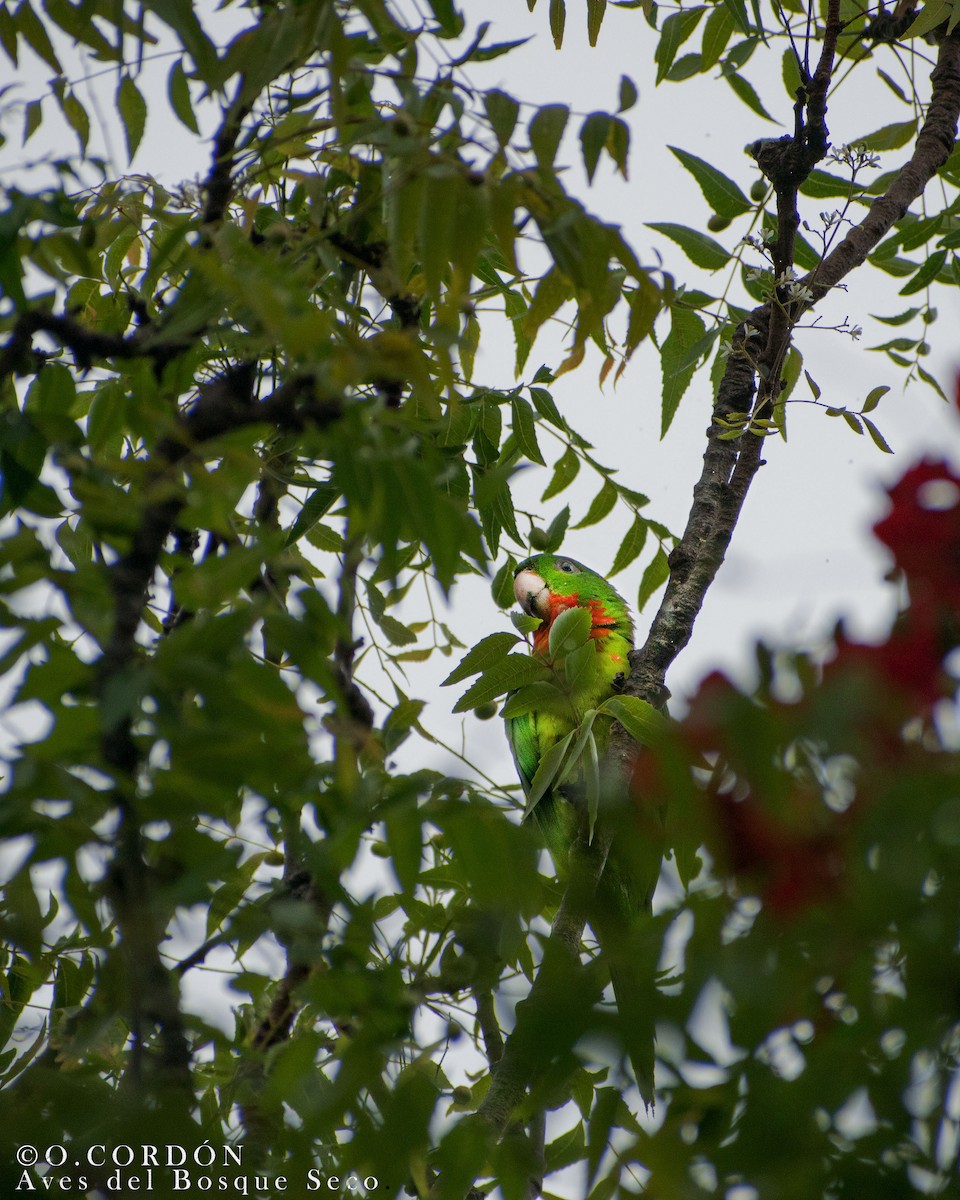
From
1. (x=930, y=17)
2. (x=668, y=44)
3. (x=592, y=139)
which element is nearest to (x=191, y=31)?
(x=592, y=139)

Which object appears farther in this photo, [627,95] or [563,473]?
[563,473]

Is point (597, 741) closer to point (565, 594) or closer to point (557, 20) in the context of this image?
point (557, 20)

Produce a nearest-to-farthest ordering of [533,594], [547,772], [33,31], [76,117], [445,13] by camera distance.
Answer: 1. [445,13]
2. [33,31]
3. [76,117]
4. [547,772]
5. [533,594]

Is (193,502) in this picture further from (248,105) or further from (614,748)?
(614,748)

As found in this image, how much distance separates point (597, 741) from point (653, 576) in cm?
36

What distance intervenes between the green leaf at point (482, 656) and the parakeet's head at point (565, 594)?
180cm

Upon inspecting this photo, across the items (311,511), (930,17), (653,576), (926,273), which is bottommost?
(311,511)

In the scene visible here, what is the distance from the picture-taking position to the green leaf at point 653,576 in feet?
7.43

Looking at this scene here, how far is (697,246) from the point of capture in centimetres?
210

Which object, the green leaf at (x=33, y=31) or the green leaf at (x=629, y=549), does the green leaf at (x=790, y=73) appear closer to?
the green leaf at (x=629, y=549)

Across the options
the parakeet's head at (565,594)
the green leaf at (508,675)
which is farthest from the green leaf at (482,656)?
the parakeet's head at (565,594)

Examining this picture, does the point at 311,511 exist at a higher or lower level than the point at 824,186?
lower

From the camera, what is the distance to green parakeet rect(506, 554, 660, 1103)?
0.76 meters

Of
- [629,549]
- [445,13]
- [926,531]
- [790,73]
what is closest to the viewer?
[926,531]
